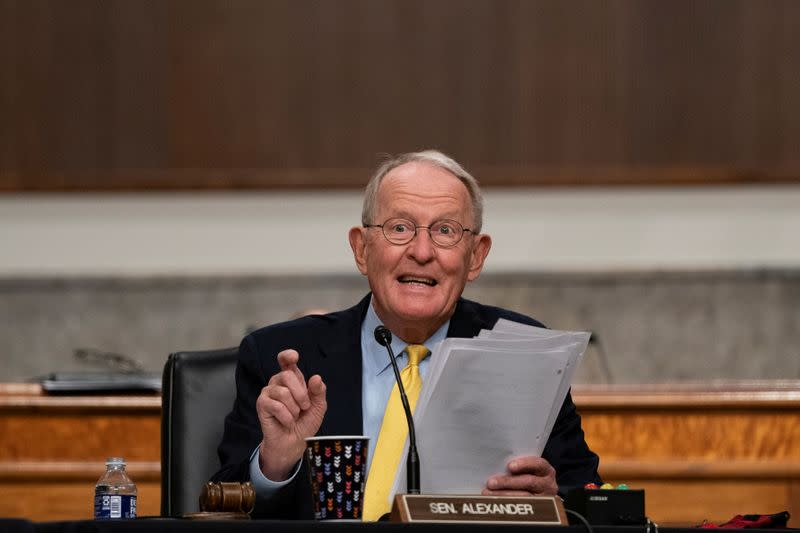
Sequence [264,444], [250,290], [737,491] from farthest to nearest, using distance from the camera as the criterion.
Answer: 1. [250,290]
2. [737,491]
3. [264,444]

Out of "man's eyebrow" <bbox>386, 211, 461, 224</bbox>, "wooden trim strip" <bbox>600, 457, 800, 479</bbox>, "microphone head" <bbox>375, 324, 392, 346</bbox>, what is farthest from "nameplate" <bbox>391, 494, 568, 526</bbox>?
"wooden trim strip" <bbox>600, 457, 800, 479</bbox>

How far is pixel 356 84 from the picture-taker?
15.0ft

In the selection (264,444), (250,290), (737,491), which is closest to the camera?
(264,444)

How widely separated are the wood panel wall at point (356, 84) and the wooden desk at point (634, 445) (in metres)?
1.40

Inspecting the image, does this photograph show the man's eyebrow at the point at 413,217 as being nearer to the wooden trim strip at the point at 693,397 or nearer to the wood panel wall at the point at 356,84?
the wooden trim strip at the point at 693,397

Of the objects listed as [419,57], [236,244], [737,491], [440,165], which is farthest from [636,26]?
[440,165]

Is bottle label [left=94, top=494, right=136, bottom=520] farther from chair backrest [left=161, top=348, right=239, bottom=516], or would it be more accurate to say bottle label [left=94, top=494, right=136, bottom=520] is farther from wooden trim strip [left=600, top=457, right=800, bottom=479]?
wooden trim strip [left=600, top=457, right=800, bottom=479]

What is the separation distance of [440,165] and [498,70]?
217cm

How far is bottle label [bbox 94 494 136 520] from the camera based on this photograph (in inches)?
74.0

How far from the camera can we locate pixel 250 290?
4.41m

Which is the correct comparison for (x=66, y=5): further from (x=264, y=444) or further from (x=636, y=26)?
(x=264, y=444)

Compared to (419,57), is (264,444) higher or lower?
lower

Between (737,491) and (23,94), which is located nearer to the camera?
(737,491)

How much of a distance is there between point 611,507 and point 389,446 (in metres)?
0.59
